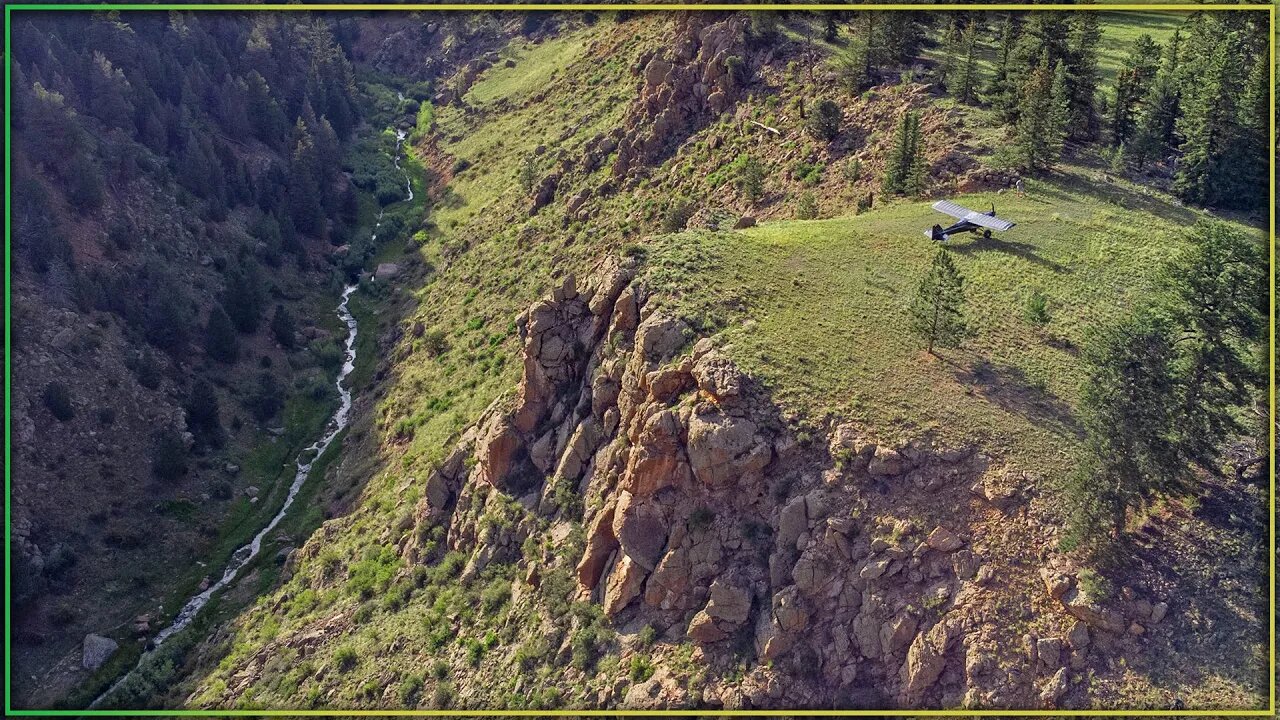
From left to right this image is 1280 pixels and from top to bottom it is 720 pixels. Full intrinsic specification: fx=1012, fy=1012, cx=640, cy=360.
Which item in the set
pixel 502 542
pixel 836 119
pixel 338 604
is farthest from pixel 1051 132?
pixel 338 604

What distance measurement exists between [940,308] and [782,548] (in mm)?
13220

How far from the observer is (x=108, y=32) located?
3999 inches

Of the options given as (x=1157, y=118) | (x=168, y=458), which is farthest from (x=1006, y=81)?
(x=168, y=458)

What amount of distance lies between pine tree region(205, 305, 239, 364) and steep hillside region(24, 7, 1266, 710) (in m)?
13.0

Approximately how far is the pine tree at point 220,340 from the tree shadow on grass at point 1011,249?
58.3m

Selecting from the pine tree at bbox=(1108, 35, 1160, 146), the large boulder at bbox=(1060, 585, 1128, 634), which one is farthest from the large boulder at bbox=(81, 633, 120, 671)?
the pine tree at bbox=(1108, 35, 1160, 146)

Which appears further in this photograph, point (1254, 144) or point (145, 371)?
point (145, 371)

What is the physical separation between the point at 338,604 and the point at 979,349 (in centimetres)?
3561

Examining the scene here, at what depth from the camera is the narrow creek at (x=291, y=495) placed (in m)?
60.6

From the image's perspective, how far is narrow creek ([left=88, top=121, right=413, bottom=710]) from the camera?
60.6 meters

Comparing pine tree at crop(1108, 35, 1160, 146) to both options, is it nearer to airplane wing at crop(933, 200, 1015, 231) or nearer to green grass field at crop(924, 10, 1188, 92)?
green grass field at crop(924, 10, 1188, 92)

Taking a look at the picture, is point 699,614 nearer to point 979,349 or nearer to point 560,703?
point 560,703

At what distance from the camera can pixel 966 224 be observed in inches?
2153

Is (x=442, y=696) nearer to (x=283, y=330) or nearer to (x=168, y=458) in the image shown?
(x=168, y=458)
